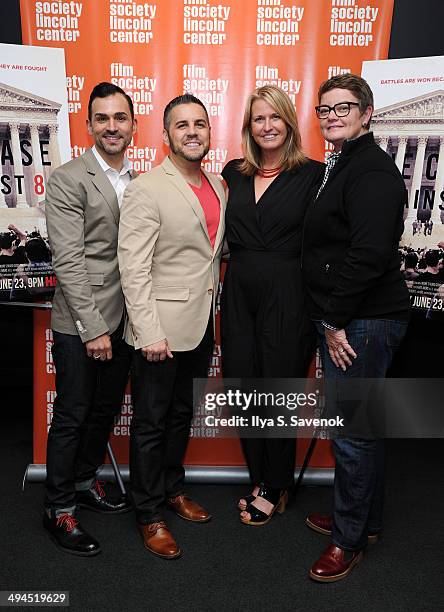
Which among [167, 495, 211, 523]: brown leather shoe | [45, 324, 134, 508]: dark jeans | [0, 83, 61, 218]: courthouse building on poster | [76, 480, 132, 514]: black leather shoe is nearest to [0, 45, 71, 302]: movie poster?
[0, 83, 61, 218]: courthouse building on poster

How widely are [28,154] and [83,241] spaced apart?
0.80m

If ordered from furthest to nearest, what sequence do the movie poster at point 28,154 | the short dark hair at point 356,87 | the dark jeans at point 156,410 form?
the movie poster at point 28,154
the dark jeans at point 156,410
the short dark hair at point 356,87

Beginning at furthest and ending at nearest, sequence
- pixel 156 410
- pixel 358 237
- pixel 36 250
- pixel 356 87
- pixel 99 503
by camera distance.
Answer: pixel 36 250 → pixel 99 503 → pixel 156 410 → pixel 356 87 → pixel 358 237

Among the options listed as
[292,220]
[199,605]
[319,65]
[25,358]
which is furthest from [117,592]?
[25,358]

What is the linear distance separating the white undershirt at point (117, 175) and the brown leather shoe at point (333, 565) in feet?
5.34

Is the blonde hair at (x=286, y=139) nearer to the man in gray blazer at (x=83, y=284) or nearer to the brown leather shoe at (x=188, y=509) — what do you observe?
the man in gray blazer at (x=83, y=284)

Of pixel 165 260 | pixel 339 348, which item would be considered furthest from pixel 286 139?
pixel 339 348

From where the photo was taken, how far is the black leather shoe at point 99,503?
2.60m

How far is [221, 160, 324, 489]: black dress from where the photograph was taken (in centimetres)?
228

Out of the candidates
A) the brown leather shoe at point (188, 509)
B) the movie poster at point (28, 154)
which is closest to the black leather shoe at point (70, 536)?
the brown leather shoe at point (188, 509)

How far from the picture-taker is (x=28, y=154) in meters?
2.66

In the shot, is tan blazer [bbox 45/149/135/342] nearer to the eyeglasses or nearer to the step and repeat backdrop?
the step and repeat backdrop

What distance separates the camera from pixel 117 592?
204 cm

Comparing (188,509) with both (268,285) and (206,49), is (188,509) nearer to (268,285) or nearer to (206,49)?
(268,285)
